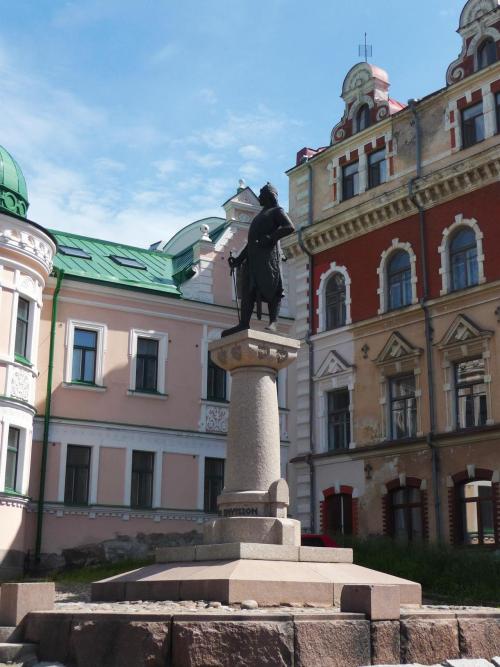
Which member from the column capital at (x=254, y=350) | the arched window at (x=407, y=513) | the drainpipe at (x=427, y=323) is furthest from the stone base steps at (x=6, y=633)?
the arched window at (x=407, y=513)

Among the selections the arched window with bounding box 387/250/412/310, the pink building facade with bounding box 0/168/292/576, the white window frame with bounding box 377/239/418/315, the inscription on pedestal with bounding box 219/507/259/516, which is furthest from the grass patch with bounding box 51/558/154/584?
the inscription on pedestal with bounding box 219/507/259/516

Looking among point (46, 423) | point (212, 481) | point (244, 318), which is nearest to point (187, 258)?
point (212, 481)

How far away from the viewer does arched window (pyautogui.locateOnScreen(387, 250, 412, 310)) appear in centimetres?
2861

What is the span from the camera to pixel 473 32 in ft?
91.7

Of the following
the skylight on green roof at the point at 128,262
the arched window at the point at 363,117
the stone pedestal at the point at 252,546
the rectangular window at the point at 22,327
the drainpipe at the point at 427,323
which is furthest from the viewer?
the arched window at the point at 363,117

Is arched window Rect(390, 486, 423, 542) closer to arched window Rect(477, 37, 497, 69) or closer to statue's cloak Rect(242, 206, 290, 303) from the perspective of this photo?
arched window Rect(477, 37, 497, 69)

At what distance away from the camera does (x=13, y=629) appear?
914cm

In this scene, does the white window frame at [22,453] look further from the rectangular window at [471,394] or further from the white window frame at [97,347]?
the rectangular window at [471,394]

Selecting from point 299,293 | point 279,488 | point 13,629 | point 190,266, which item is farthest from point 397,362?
point 13,629

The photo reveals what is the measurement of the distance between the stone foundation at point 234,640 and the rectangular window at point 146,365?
68.5 ft

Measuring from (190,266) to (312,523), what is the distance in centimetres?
992

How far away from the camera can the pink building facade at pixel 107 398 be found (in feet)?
83.0

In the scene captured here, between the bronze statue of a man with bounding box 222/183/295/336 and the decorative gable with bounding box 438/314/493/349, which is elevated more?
the decorative gable with bounding box 438/314/493/349

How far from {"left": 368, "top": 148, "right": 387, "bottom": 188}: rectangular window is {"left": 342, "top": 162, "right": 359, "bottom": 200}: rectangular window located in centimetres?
60
